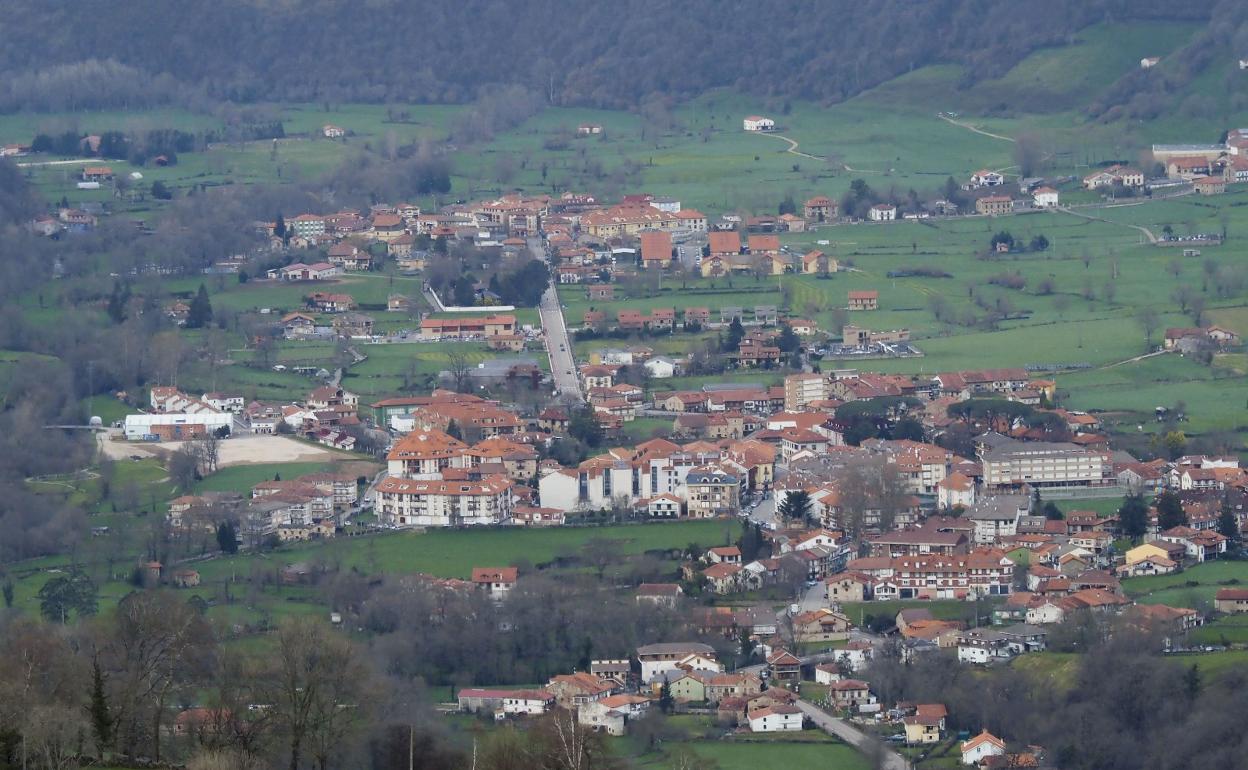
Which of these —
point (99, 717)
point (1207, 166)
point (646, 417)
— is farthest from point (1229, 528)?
point (1207, 166)

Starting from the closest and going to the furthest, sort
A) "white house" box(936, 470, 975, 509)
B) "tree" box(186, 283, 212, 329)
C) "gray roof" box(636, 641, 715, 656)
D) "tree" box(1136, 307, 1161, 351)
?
1. "gray roof" box(636, 641, 715, 656)
2. "white house" box(936, 470, 975, 509)
3. "tree" box(1136, 307, 1161, 351)
4. "tree" box(186, 283, 212, 329)

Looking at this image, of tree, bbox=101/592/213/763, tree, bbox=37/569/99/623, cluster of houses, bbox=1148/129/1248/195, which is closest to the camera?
tree, bbox=101/592/213/763

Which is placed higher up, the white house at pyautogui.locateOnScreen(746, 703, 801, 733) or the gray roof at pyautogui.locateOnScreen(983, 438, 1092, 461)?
the gray roof at pyautogui.locateOnScreen(983, 438, 1092, 461)

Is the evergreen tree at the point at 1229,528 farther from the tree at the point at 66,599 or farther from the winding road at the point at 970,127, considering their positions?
the winding road at the point at 970,127

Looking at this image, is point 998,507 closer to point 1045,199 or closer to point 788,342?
point 788,342

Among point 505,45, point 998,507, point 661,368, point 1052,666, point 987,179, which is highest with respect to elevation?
point 505,45

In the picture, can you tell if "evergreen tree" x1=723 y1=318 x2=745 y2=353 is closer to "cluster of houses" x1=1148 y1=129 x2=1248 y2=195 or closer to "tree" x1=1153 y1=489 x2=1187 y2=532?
"tree" x1=1153 y1=489 x2=1187 y2=532

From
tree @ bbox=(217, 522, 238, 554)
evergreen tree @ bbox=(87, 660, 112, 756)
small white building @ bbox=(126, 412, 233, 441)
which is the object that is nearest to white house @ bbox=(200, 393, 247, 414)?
small white building @ bbox=(126, 412, 233, 441)
